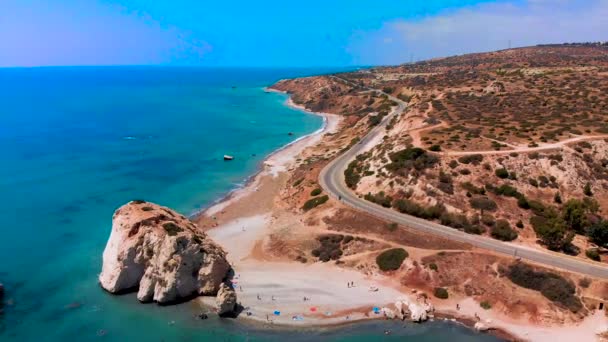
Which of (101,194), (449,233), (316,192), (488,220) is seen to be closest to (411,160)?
(316,192)

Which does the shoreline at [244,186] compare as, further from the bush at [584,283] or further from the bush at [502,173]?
the bush at [584,283]

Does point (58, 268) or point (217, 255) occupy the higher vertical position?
point (217, 255)

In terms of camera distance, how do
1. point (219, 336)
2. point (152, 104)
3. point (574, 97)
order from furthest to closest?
point (152, 104) → point (574, 97) → point (219, 336)

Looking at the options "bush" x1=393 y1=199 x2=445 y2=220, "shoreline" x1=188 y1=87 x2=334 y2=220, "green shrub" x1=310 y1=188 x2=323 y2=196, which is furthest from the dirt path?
"shoreline" x1=188 y1=87 x2=334 y2=220

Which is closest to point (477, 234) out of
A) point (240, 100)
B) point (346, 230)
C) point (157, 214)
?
point (346, 230)

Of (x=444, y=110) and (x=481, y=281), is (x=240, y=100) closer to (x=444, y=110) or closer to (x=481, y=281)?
(x=444, y=110)

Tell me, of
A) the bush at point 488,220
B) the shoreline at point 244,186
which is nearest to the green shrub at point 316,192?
the shoreline at point 244,186

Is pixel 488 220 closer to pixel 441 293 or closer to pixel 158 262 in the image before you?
pixel 441 293
